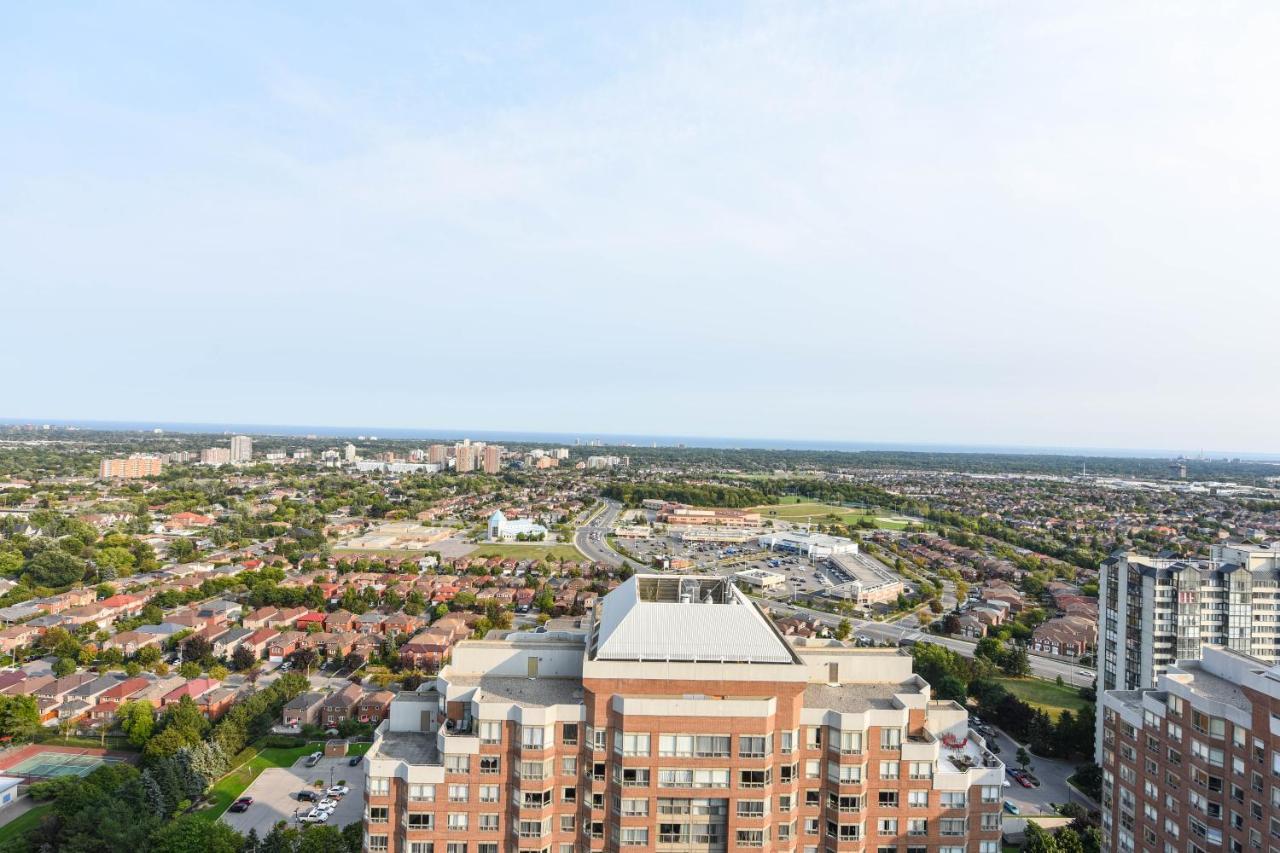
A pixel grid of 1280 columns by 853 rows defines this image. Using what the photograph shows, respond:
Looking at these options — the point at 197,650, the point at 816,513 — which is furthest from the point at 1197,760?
the point at 816,513

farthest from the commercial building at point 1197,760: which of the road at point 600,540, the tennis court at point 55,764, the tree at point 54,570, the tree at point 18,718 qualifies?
the tree at point 54,570

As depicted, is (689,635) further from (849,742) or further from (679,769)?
(849,742)

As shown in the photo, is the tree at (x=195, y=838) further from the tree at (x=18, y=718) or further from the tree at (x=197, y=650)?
the tree at (x=197, y=650)

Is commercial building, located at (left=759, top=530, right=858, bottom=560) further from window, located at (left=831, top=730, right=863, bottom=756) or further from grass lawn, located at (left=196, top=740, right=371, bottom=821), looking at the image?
window, located at (left=831, top=730, right=863, bottom=756)

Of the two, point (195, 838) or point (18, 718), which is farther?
point (18, 718)

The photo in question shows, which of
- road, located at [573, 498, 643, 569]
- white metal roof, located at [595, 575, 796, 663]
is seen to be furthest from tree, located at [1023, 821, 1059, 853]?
road, located at [573, 498, 643, 569]

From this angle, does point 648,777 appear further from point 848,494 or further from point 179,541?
point 848,494
